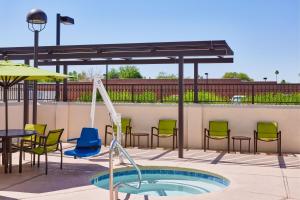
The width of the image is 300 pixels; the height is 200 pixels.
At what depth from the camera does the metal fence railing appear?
12.2 metres

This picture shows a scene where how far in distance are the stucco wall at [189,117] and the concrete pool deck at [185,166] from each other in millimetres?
753

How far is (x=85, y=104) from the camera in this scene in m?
13.2

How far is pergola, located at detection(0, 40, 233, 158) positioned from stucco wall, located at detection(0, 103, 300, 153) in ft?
2.93

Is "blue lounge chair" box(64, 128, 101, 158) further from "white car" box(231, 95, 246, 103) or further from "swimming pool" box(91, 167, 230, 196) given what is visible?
"white car" box(231, 95, 246, 103)

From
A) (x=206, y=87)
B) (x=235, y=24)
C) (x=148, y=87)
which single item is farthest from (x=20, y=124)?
(x=235, y=24)

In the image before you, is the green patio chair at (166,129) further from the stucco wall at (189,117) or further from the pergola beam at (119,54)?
the pergola beam at (119,54)

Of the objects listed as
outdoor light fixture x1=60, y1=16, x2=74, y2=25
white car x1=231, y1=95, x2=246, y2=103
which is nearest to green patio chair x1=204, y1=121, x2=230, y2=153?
white car x1=231, y1=95, x2=246, y2=103

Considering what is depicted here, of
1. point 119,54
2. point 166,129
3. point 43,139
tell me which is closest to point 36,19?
point 119,54

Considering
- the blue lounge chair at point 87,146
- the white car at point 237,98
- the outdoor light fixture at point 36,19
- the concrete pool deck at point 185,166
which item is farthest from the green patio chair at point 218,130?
the outdoor light fixture at point 36,19

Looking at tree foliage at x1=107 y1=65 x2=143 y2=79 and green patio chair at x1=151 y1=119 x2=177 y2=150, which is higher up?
tree foliage at x1=107 y1=65 x2=143 y2=79

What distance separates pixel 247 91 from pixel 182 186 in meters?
5.35

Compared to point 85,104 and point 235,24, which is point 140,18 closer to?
point 235,24

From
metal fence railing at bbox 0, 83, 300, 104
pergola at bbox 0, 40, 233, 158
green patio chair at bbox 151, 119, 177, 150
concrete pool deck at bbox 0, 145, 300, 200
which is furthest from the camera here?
metal fence railing at bbox 0, 83, 300, 104

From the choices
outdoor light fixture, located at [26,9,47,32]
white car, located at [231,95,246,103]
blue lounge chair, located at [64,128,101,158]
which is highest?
outdoor light fixture, located at [26,9,47,32]
